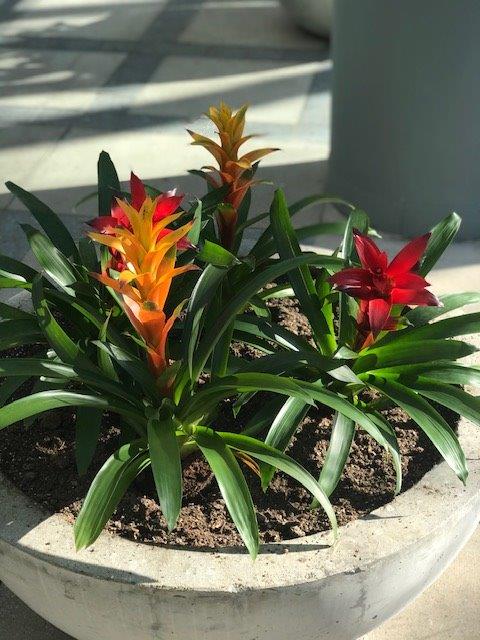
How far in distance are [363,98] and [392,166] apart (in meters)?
0.26

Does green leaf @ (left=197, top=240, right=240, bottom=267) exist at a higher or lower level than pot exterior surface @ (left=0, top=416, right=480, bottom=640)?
higher

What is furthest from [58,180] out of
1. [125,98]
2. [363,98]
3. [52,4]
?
[52,4]

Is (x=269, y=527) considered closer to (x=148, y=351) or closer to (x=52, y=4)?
(x=148, y=351)

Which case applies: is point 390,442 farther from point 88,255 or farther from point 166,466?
point 88,255

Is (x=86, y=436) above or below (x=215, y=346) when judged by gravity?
below

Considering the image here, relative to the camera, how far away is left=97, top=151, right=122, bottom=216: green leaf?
196cm

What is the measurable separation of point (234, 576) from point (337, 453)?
12.0 inches

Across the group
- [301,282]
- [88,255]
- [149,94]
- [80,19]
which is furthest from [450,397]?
[80,19]

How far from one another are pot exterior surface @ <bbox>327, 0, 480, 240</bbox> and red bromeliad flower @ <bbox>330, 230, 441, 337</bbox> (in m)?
1.57

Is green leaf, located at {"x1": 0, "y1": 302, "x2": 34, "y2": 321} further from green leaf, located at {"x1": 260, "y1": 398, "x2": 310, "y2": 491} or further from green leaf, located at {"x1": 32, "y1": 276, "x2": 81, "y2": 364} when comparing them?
green leaf, located at {"x1": 260, "y1": 398, "x2": 310, "y2": 491}

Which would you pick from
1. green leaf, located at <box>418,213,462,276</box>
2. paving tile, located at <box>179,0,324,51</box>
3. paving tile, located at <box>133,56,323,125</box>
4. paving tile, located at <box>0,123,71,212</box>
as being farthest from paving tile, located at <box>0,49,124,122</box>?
green leaf, located at <box>418,213,462,276</box>

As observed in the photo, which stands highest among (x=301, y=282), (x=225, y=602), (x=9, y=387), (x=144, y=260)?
(x=144, y=260)

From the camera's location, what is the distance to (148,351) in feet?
5.09

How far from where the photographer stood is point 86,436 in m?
1.67
